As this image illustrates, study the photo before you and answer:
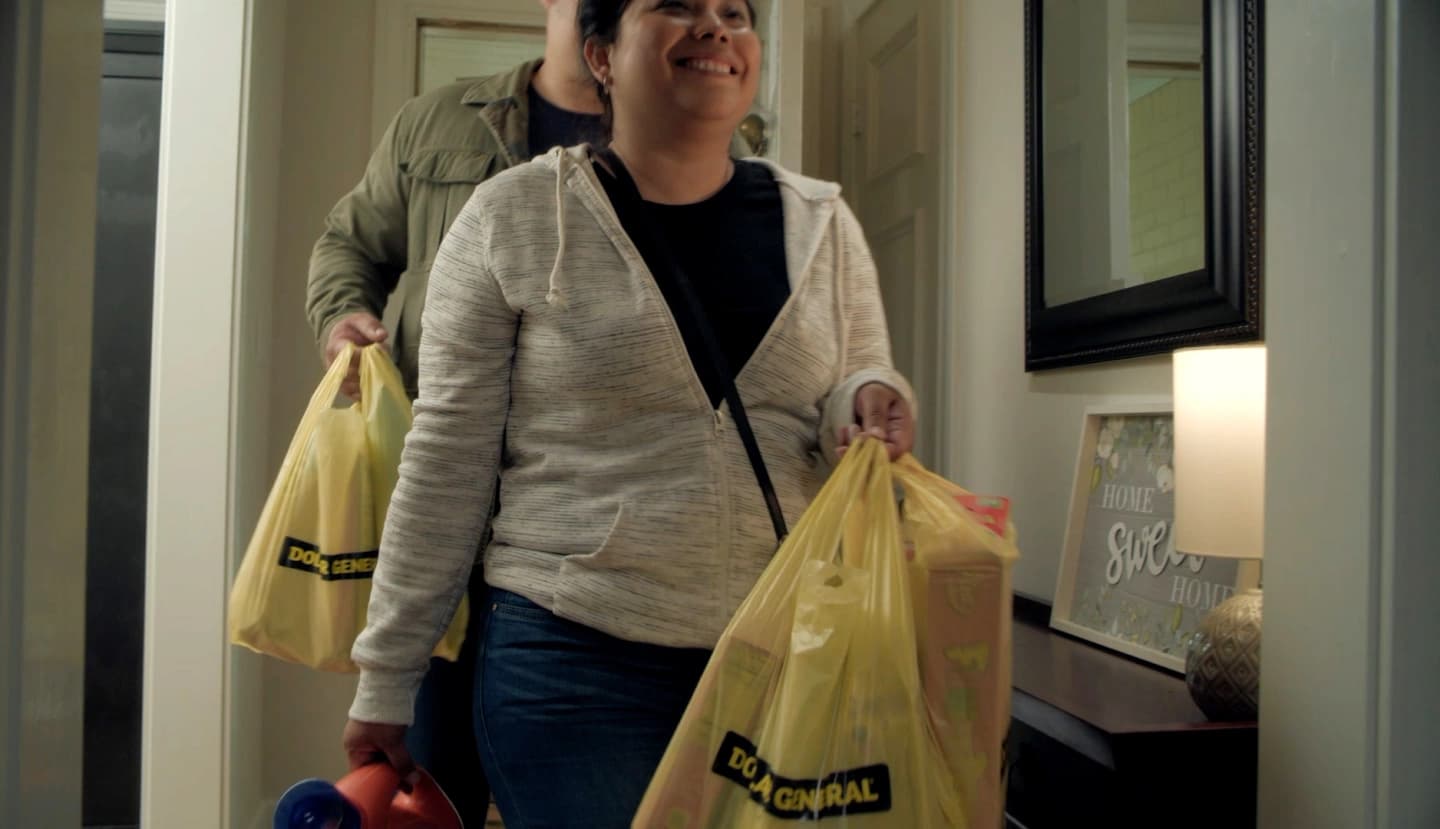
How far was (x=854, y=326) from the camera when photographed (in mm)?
1026

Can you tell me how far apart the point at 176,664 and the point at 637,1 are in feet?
6.59

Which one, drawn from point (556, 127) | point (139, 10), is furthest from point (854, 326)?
point (139, 10)

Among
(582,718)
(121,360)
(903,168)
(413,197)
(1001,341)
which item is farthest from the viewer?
(121,360)

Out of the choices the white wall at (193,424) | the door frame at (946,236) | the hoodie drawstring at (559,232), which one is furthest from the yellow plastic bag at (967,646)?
the white wall at (193,424)

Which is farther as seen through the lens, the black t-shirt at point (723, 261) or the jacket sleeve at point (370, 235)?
the jacket sleeve at point (370, 235)

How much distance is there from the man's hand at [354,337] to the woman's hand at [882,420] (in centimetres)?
→ 65

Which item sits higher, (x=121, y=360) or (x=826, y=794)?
(x=121, y=360)

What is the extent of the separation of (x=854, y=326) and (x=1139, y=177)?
0.83m

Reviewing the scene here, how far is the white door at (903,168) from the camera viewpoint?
2.41 metres

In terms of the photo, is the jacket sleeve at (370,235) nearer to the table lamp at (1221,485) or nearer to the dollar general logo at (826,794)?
the dollar general logo at (826,794)

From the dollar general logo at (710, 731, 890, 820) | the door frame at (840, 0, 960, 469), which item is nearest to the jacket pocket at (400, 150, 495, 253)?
the dollar general logo at (710, 731, 890, 820)

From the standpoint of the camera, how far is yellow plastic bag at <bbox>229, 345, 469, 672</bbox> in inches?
48.6

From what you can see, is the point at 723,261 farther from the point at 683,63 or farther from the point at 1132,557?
the point at 1132,557

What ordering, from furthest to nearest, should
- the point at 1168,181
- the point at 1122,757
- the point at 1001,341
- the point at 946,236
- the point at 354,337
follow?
the point at 946,236
the point at 1001,341
the point at 1168,181
the point at 354,337
the point at 1122,757
